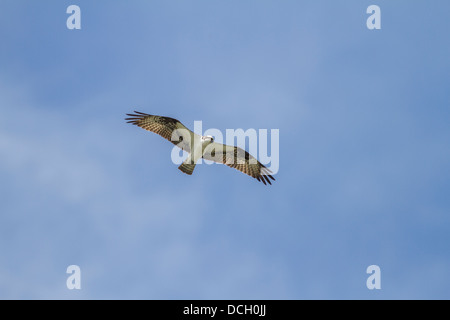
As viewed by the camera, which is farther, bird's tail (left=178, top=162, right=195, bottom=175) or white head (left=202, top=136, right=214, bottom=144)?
bird's tail (left=178, top=162, right=195, bottom=175)

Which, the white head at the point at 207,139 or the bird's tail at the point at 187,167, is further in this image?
the bird's tail at the point at 187,167

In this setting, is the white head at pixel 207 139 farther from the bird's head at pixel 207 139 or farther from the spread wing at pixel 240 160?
the spread wing at pixel 240 160

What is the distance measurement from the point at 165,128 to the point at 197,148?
1369 mm

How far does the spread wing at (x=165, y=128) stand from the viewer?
1864 centimetres

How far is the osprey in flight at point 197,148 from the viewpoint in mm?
18469

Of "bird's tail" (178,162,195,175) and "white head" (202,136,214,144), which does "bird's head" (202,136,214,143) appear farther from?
"bird's tail" (178,162,195,175)

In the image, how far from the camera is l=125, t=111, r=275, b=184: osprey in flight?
18469 millimetres

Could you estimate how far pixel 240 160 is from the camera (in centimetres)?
1975

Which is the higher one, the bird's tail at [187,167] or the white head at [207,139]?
the white head at [207,139]

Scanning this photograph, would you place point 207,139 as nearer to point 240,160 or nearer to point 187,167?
point 187,167
